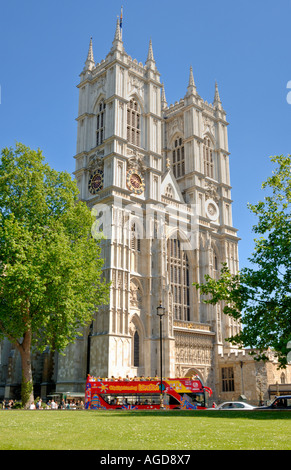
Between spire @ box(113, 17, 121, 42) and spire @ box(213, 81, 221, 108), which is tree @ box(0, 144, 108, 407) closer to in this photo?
spire @ box(113, 17, 121, 42)

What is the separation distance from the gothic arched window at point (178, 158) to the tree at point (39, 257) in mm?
25492

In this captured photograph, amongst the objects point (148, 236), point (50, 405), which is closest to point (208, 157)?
point (148, 236)

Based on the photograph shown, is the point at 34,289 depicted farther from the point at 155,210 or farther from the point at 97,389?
the point at 155,210

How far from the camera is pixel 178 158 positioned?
180ft

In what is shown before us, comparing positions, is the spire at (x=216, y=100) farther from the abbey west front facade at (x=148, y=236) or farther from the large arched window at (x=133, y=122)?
the large arched window at (x=133, y=122)

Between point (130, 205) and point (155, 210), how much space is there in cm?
299

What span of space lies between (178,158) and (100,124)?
1147cm

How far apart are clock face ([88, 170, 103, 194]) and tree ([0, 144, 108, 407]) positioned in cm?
1364

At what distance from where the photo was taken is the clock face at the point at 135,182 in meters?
44.0

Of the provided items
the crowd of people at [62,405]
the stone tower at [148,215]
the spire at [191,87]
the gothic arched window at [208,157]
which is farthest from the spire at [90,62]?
the crowd of people at [62,405]

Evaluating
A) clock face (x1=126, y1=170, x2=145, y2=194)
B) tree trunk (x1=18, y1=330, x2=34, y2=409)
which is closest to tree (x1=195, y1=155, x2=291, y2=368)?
tree trunk (x1=18, y1=330, x2=34, y2=409)

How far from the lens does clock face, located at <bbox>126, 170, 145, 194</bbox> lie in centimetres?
4403

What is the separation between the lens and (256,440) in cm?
874
